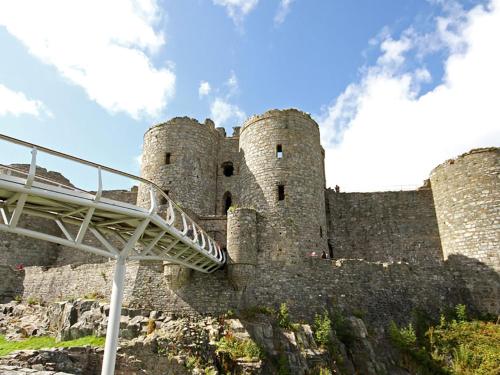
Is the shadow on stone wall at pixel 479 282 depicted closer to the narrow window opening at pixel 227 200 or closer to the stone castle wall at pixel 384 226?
the stone castle wall at pixel 384 226

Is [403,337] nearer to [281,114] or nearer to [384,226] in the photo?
[384,226]

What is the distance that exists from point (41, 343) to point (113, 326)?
8.18 metres

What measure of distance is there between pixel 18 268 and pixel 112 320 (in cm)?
1675

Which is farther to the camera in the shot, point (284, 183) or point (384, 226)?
point (384, 226)

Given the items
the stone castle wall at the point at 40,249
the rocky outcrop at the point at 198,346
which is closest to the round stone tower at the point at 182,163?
the stone castle wall at the point at 40,249

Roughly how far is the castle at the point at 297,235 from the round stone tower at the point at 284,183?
0.19 feet

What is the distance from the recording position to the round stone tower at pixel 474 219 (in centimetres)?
1758

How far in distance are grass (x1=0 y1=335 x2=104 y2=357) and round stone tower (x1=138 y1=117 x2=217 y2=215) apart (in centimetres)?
784

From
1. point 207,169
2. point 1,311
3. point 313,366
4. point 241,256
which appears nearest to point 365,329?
point 313,366

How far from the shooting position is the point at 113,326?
357 inches

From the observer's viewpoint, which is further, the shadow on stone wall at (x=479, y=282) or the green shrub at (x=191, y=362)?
the shadow on stone wall at (x=479, y=282)

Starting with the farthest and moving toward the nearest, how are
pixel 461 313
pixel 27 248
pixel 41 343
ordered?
pixel 27 248
pixel 461 313
pixel 41 343

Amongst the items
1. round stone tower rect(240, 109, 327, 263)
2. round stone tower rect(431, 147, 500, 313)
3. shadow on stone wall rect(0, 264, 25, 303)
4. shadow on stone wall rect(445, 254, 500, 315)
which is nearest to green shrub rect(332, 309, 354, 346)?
round stone tower rect(240, 109, 327, 263)

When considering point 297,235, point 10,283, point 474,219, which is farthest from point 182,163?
point 474,219
